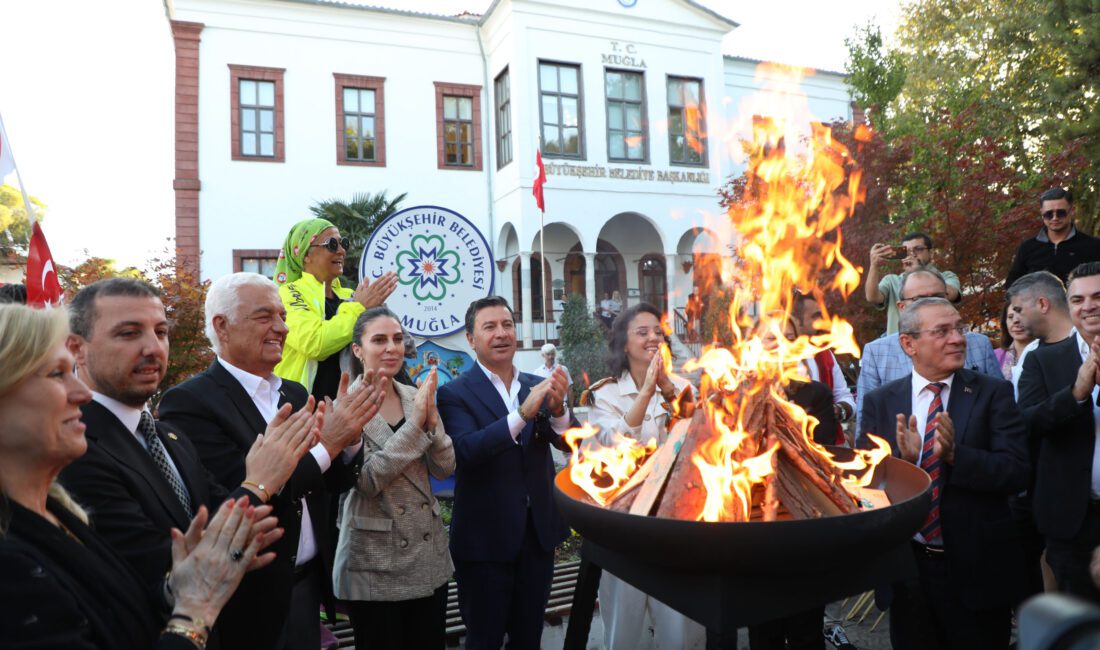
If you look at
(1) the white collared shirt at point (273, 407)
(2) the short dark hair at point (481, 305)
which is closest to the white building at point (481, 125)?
(2) the short dark hair at point (481, 305)

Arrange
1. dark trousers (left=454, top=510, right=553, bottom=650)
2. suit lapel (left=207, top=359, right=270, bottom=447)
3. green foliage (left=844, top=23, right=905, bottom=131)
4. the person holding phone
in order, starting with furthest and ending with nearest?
green foliage (left=844, top=23, right=905, bottom=131) → the person holding phone → dark trousers (left=454, top=510, right=553, bottom=650) → suit lapel (left=207, top=359, right=270, bottom=447)

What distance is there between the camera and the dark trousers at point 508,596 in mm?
3365

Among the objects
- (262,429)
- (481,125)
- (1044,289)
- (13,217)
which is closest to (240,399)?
(262,429)

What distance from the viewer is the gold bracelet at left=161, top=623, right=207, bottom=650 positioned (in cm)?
163

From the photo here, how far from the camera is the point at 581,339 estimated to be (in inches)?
674

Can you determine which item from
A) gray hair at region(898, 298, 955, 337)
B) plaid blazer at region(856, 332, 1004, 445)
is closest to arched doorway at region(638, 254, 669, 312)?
plaid blazer at region(856, 332, 1004, 445)

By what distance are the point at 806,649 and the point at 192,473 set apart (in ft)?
9.85

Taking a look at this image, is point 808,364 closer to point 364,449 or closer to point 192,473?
point 364,449

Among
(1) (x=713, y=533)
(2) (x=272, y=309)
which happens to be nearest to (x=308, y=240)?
(2) (x=272, y=309)

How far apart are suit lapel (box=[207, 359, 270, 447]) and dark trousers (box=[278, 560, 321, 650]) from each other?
69 cm

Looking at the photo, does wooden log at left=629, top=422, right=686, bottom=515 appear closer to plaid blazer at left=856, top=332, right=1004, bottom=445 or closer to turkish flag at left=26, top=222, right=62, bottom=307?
plaid blazer at left=856, top=332, right=1004, bottom=445

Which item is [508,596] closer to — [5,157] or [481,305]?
[481,305]

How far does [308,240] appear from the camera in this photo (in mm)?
3984

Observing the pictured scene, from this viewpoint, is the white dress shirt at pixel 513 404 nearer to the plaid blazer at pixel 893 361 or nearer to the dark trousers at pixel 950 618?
the dark trousers at pixel 950 618
